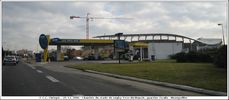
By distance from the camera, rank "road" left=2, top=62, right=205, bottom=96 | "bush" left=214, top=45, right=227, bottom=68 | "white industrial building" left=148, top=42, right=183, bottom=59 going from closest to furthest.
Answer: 1. "road" left=2, top=62, right=205, bottom=96
2. "bush" left=214, top=45, right=227, bottom=68
3. "white industrial building" left=148, top=42, right=183, bottom=59

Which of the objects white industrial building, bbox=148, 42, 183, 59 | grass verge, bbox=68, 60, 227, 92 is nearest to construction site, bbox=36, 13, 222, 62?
white industrial building, bbox=148, 42, 183, 59

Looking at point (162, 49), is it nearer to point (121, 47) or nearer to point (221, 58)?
point (121, 47)

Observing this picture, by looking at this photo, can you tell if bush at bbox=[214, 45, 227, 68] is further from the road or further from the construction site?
the construction site

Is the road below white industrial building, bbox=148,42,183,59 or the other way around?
below

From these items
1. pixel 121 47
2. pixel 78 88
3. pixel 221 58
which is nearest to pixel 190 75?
pixel 221 58

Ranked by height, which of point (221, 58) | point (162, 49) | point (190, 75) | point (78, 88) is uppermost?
Result: point (162, 49)

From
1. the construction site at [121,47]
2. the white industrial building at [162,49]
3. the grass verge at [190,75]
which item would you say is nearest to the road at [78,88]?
the grass verge at [190,75]

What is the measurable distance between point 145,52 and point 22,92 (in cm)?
8282

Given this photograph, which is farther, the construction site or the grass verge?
the construction site

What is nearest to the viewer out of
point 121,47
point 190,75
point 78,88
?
point 78,88

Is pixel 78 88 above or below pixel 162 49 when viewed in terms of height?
below

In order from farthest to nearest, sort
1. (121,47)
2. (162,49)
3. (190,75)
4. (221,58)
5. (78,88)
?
(162,49) → (121,47) → (221,58) → (190,75) → (78,88)

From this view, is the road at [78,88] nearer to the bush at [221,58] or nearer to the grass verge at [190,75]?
the grass verge at [190,75]

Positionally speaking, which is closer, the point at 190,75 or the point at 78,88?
the point at 78,88
